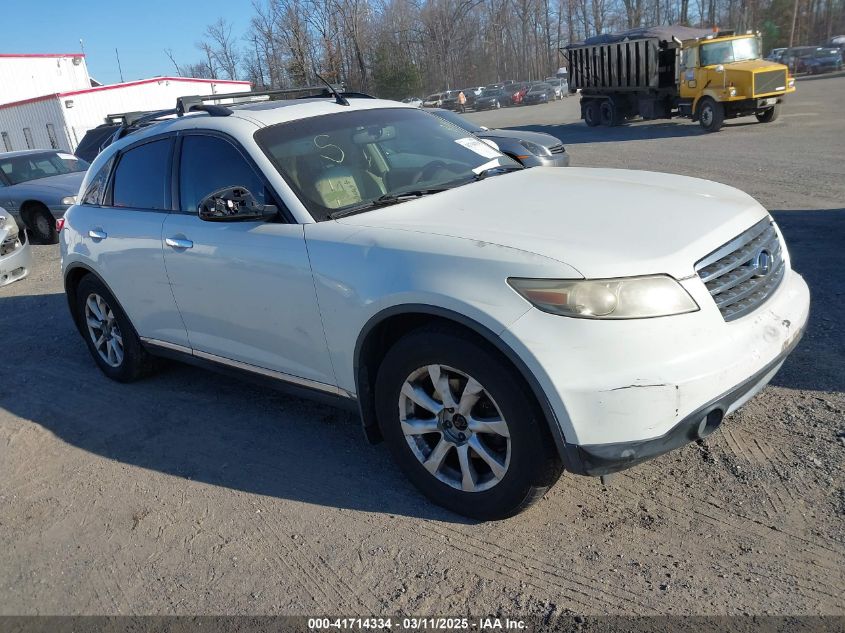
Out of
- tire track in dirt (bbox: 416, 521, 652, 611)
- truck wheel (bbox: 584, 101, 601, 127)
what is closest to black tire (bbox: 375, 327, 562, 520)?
tire track in dirt (bbox: 416, 521, 652, 611)

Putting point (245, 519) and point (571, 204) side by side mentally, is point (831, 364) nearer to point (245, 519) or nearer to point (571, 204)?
point (571, 204)

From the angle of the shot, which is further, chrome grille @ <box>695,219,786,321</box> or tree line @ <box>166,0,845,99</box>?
tree line @ <box>166,0,845,99</box>

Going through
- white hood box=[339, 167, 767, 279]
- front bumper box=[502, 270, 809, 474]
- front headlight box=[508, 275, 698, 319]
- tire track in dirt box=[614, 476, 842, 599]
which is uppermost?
white hood box=[339, 167, 767, 279]

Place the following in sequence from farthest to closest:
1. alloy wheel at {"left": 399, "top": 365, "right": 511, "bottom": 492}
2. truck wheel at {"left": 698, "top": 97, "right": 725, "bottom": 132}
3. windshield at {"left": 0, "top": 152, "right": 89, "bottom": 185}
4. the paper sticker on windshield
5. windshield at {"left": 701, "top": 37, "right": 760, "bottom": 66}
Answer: windshield at {"left": 701, "top": 37, "right": 760, "bottom": 66}
truck wheel at {"left": 698, "top": 97, "right": 725, "bottom": 132}
windshield at {"left": 0, "top": 152, "right": 89, "bottom": 185}
the paper sticker on windshield
alloy wheel at {"left": 399, "top": 365, "right": 511, "bottom": 492}

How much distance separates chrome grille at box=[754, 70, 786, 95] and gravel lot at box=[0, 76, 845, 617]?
1582 cm

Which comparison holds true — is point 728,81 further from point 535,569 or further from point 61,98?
point 61,98

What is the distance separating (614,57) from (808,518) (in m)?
23.5

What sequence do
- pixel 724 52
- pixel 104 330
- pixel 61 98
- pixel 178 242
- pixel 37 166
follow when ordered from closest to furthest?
1. pixel 178 242
2. pixel 104 330
3. pixel 37 166
4. pixel 724 52
5. pixel 61 98

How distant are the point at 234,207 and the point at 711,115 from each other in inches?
730

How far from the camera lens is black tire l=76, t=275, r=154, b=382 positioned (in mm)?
5023

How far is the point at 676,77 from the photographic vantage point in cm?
2169

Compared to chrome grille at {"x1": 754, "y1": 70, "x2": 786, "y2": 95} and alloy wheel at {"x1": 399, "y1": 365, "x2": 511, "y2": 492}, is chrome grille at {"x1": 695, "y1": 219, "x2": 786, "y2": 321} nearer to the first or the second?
alloy wheel at {"x1": 399, "y1": 365, "x2": 511, "y2": 492}

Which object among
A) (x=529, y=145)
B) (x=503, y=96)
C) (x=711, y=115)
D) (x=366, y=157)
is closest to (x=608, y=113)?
(x=711, y=115)

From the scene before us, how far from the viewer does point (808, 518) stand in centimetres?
294
